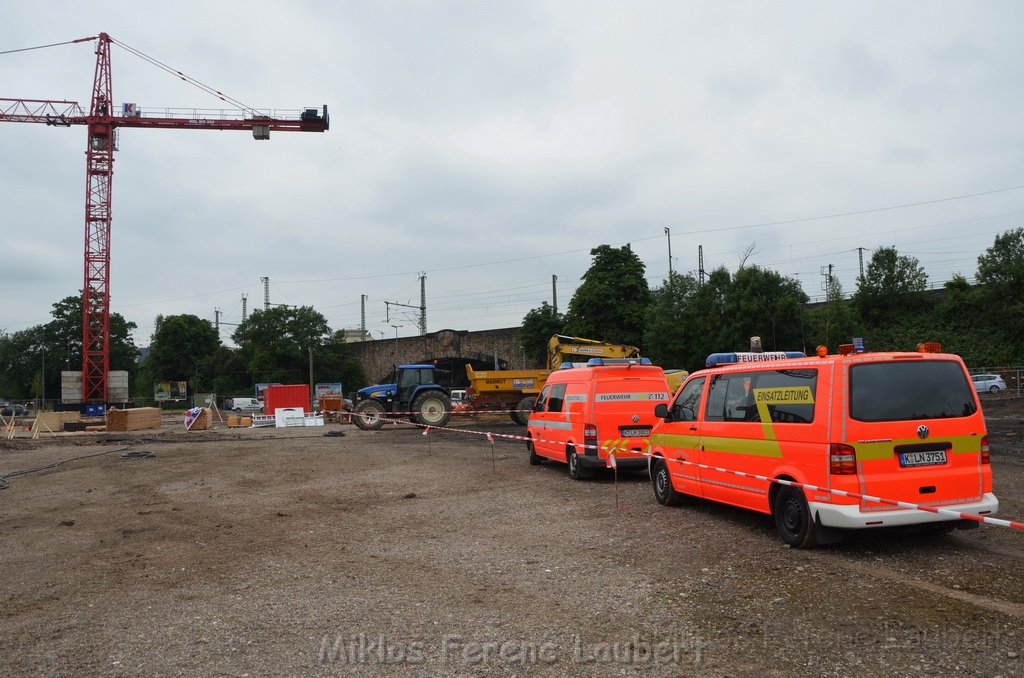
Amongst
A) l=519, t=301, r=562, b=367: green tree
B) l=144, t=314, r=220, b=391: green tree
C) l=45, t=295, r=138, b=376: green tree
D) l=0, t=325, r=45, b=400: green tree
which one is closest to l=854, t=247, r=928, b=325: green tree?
l=519, t=301, r=562, b=367: green tree

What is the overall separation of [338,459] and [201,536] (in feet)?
28.4

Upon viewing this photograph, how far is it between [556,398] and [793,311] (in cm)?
2818

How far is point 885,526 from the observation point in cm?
653

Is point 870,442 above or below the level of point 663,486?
above

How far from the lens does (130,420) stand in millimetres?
33062

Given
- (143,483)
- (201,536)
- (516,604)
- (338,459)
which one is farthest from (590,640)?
(338,459)

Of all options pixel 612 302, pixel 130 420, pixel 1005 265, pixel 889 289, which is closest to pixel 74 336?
pixel 130 420

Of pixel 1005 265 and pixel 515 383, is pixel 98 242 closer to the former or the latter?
pixel 515 383

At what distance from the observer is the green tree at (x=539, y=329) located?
171 feet

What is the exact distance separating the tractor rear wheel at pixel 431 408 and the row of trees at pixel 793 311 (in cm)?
1850

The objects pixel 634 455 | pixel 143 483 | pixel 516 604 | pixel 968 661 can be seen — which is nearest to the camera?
pixel 968 661

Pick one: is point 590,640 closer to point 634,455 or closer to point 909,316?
point 634,455

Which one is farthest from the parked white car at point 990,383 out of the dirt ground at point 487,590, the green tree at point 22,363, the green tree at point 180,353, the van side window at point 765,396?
the green tree at point 22,363

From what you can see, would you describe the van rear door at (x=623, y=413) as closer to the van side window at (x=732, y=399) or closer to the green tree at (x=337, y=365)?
the van side window at (x=732, y=399)
